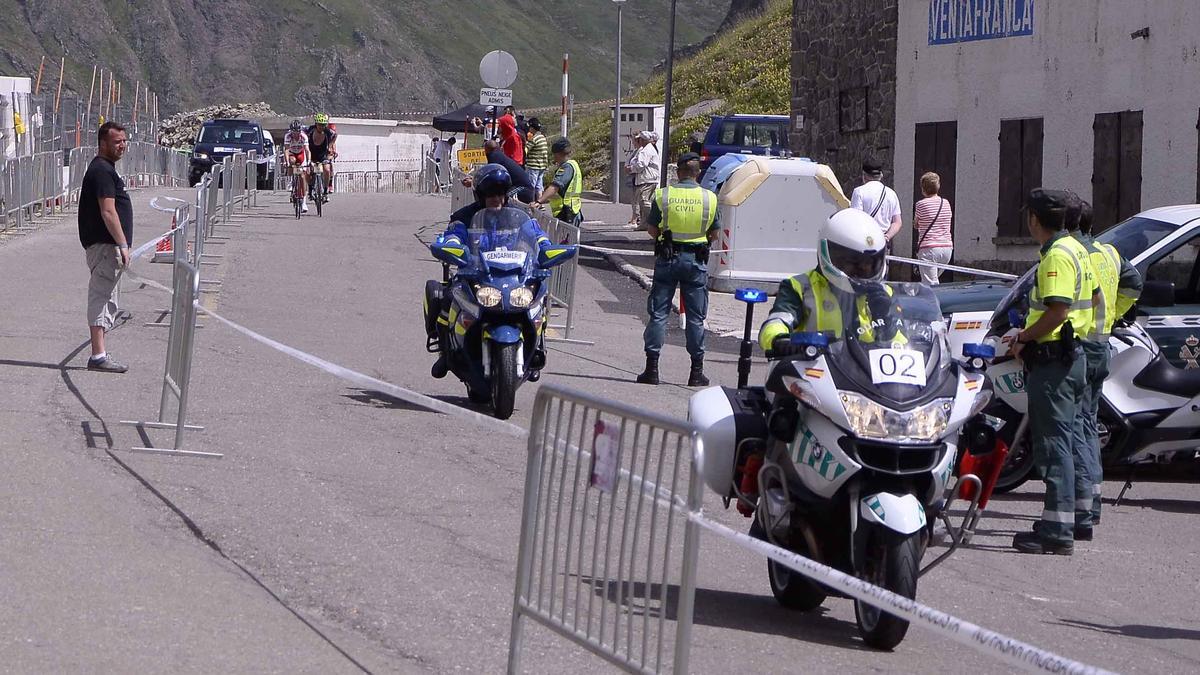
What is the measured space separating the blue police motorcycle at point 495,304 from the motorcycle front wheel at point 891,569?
5.17 m

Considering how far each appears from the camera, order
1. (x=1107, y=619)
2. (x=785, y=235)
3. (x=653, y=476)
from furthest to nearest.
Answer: (x=785, y=235) → (x=1107, y=619) → (x=653, y=476)

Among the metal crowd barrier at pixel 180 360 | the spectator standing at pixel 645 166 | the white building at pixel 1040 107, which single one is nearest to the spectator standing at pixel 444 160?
the spectator standing at pixel 645 166

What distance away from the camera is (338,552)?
7328 mm

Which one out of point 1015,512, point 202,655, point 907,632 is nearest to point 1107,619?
point 907,632

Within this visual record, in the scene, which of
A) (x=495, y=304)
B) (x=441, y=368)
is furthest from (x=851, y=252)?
(x=441, y=368)

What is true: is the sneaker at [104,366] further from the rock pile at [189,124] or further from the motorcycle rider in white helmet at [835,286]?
the rock pile at [189,124]

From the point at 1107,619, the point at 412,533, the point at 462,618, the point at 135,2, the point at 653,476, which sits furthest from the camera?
the point at 135,2

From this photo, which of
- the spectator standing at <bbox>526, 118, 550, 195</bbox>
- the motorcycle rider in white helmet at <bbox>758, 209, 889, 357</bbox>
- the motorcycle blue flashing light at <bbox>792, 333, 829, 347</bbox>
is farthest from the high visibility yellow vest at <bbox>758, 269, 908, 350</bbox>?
the spectator standing at <bbox>526, 118, 550, 195</bbox>

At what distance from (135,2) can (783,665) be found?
572 feet

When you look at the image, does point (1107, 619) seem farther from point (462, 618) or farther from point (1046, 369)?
point (462, 618)

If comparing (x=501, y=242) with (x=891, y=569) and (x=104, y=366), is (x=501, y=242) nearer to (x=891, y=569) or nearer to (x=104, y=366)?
(x=104, y=366)

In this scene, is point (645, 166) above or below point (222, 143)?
below

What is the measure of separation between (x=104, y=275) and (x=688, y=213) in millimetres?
4426

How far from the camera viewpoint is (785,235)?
73.2 ft
